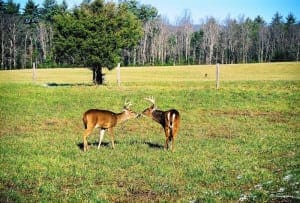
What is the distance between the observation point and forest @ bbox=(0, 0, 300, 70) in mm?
36344

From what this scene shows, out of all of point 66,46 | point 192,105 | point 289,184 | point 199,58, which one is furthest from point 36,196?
point 199,58

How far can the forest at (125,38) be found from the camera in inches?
1431

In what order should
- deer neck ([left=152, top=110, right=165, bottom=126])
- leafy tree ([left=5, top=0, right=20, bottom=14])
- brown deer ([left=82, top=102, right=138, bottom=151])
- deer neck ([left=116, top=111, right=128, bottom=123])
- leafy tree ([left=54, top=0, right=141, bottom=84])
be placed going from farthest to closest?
1. leafy tree ([left=5, top=0, right=20, bottom=14])
2. leafy tree ([left=54, top=0, right=141, bottom=84])
3. deer neck ([left=116, top=111, right=128, bottom=123])
4. deer neck ([left=152, top=110, right=165, bottom=126])
5. brown deer ([left=82, top=102, right=138, bottom=151])

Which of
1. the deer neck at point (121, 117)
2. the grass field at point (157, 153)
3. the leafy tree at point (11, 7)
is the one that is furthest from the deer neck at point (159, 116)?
the leafy tree at point (11, 7)

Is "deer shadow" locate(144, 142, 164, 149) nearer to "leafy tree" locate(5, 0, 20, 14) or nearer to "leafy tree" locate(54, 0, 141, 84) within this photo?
"leafy tree" locate(54, 0, 141, 84)

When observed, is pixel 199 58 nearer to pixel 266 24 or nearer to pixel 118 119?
pixel 266 24

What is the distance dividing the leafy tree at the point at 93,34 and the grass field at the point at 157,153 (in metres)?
9.93

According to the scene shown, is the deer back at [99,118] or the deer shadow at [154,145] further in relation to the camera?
the deer shadow at [154,145]

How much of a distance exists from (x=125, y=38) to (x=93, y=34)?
2.97 metres

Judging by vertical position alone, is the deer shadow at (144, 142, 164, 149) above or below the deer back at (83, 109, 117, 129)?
below

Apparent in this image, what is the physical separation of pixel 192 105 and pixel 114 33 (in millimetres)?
14286

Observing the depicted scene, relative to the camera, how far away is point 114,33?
36750mm

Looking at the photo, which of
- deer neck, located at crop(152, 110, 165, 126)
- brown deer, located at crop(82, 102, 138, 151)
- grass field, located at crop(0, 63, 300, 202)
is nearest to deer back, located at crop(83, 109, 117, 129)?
brown deer, located at crop(82, 102, 138, 151)

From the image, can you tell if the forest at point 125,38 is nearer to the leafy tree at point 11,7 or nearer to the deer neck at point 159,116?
the leafy tree at point 11,7
